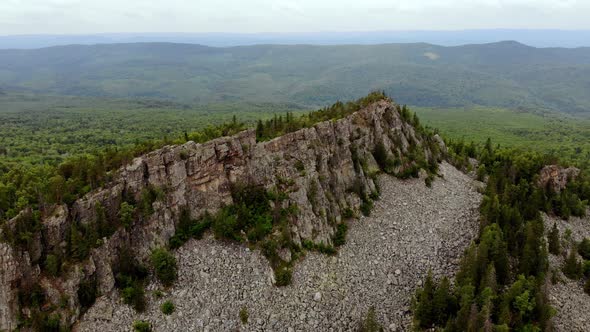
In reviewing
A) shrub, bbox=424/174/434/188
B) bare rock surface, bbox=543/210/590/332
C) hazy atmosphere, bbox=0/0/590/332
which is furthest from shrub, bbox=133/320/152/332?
shrub, bbox=424/174/434/188

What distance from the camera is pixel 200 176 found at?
4706 cm

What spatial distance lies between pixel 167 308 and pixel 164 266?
14.4 feet

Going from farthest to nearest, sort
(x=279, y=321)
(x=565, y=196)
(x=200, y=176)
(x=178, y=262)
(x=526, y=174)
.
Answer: (x=526, y=174) → (x=565, y=196) → (x=200, y=176) → (x=178, y=262) → (x=279, y=321)

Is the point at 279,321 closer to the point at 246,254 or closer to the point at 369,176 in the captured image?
the point at 246,254

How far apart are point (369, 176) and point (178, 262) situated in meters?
31.5

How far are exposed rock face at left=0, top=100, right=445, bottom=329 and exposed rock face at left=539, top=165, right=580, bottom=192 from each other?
30989 millimetres

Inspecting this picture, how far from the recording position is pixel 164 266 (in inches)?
1598

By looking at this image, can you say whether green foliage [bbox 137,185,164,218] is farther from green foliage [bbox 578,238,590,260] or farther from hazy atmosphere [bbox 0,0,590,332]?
green foliage [bbox 578,238,590,260]

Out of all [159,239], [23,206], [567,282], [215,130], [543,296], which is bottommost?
[567,282]

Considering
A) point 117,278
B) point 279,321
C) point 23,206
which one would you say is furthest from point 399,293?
point 23,206

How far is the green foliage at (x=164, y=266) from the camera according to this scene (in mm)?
40281

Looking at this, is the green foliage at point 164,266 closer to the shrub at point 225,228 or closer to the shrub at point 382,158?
the shrub at point 225,228

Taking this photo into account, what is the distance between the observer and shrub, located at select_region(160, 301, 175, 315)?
3844 centimetres

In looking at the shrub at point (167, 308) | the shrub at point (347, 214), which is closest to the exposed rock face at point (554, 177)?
the shrub at point (347, 214)
